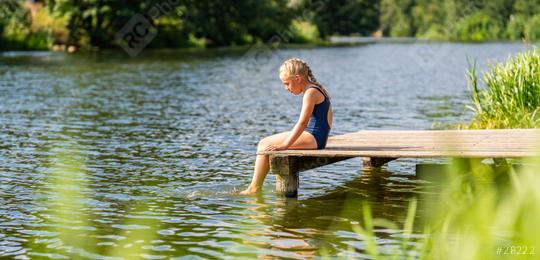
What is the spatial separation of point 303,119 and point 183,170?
3.02 metres

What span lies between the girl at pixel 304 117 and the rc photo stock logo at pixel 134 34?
48613 mm

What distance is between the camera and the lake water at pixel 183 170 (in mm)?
8289

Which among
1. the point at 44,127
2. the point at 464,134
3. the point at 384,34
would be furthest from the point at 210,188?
the point at 384,34

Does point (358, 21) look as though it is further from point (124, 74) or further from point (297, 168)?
point (297, 168)

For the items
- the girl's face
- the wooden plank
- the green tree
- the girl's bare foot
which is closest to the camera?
the wooden plank

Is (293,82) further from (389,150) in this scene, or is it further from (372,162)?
(372,162)

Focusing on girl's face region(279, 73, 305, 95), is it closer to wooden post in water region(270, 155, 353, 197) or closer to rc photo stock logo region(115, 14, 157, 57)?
wooden post in water region(270, 155, 353, 197)

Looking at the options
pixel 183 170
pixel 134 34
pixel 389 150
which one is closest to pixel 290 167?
pixel 389 150

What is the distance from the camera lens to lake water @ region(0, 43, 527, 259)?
27.2ft

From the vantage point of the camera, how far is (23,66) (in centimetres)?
3934

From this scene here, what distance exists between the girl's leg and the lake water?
20 cm

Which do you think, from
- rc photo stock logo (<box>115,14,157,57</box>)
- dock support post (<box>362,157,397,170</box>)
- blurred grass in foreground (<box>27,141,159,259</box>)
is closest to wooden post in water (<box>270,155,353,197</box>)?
blurred grass in foreground (<box>27,141,159,259</box>)

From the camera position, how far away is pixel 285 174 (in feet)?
33.5

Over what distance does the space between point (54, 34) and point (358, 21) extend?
59.6 metres
